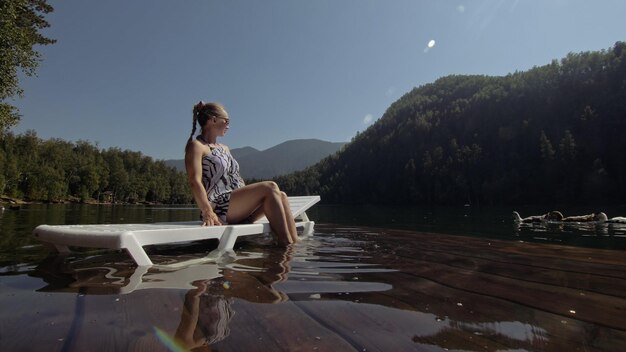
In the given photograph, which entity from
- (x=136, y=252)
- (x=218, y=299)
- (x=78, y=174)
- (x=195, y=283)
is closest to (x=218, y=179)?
(x=136, y=252)

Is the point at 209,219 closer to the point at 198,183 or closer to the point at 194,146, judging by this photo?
the point at 198,183

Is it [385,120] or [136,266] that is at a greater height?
[385,120]

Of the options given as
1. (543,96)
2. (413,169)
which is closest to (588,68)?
(543,96)

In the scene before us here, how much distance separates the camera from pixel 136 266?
289 cm

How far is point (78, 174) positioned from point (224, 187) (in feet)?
312

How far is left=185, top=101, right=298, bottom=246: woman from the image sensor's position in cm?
428

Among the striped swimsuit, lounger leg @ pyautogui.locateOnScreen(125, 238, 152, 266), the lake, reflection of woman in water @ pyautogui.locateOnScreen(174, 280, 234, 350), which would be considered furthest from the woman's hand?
reflection of woman in water @ pyautogui.locateOnScreen(174, 280, 234, 350)

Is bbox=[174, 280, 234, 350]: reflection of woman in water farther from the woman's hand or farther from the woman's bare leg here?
the woman's bare leg

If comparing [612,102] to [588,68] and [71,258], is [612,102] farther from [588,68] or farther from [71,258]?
[71,258]

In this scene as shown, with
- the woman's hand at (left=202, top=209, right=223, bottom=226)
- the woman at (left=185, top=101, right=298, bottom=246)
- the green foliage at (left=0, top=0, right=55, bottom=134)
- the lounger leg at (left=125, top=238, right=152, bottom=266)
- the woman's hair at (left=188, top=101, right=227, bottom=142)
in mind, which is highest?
the green foliage at (left=0, top=0, right=55, bottom=134)

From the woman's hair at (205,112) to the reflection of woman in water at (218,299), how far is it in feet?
7.53

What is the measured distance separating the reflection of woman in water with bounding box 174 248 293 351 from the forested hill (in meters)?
84.1

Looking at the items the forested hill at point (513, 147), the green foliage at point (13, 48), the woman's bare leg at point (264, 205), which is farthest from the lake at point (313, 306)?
the forested hill at point (513, 147)

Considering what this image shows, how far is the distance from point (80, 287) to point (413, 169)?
11075 centimetres
